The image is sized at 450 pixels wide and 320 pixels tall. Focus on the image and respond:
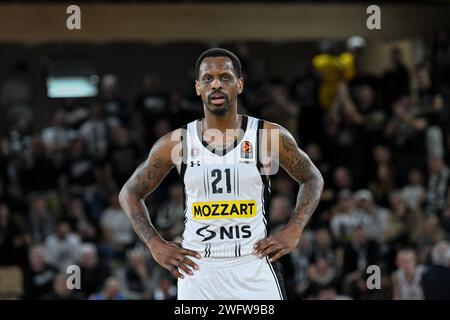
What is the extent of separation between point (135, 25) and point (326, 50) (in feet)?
13.4

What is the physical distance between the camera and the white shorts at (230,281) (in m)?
7.54

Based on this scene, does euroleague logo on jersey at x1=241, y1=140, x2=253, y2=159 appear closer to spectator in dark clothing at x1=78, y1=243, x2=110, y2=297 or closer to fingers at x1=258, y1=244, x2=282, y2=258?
fingers at x1=258, y1=244, x2=282, y2=258

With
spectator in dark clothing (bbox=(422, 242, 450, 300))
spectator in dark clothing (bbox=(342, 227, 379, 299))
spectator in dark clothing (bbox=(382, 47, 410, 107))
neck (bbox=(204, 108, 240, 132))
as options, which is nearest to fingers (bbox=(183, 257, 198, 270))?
neck (bbox=(204, 108, 240, 132))

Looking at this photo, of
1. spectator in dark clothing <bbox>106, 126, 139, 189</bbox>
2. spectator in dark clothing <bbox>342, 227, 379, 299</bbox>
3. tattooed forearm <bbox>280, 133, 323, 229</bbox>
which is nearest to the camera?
tattooed forearm <bbox>280, 133, 323, 229</bbox>

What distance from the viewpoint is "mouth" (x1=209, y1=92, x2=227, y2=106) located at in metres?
7.64

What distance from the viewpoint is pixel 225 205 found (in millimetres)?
7562

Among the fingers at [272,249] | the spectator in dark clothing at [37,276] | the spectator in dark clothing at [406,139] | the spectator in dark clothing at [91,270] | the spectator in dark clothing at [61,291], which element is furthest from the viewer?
the spectator in dark clothing at [406,139]

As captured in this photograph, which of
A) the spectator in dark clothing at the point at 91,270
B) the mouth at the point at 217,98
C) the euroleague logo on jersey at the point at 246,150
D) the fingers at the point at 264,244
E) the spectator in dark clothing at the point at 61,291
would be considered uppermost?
the mouth at the point at 217,98

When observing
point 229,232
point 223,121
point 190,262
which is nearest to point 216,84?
point 223,121

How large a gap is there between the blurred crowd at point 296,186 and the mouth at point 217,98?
6.37 m

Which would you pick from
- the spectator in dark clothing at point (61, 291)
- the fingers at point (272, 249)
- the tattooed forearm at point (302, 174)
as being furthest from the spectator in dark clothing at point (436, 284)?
the spectator in dark clothing at point (61, 291)

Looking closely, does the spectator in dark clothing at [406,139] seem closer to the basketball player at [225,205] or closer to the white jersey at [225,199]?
the basketball player at [225,205]

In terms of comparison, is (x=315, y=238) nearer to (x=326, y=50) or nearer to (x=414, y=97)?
(x=414, y=97)

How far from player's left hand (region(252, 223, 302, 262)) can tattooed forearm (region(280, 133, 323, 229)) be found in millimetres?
282
